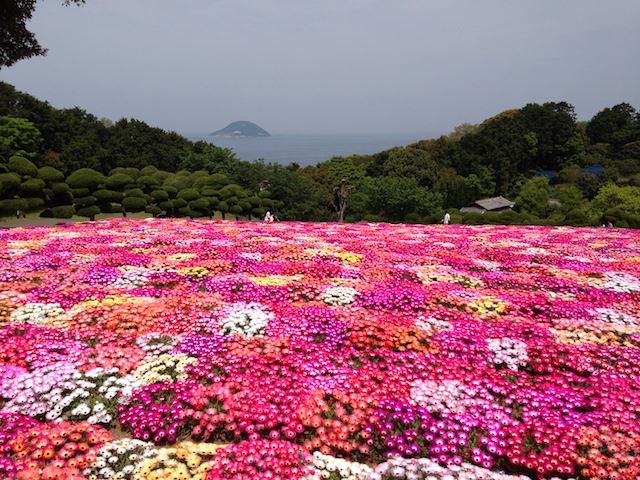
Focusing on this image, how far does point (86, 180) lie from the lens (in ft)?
122

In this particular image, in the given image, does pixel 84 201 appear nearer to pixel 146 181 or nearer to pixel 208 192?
pixel 146 181

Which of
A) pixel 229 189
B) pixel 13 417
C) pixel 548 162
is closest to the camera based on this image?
pixel 13 417

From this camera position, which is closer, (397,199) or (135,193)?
(135,193)

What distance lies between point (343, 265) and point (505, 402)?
793 centimetres

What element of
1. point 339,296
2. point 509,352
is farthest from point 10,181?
point 509,352

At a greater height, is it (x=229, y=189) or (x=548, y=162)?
(x=548, y=162)

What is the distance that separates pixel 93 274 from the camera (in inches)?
460

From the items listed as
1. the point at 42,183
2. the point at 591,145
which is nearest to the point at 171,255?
the point at 42,183

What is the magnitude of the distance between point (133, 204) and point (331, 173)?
2135 inches

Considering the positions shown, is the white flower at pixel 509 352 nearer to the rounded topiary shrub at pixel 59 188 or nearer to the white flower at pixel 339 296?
the white flower at pixel 339 296

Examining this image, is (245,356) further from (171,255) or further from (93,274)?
(171,255)

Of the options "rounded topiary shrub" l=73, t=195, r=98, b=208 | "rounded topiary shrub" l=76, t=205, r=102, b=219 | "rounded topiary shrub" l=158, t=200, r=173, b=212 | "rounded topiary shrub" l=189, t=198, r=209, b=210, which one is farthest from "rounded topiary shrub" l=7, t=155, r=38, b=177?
"rounded topiary shrub" l=189, t=198, r=209, b=210

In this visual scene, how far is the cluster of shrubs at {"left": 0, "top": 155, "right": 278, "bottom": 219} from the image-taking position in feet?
115

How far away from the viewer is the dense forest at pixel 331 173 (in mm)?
39344
